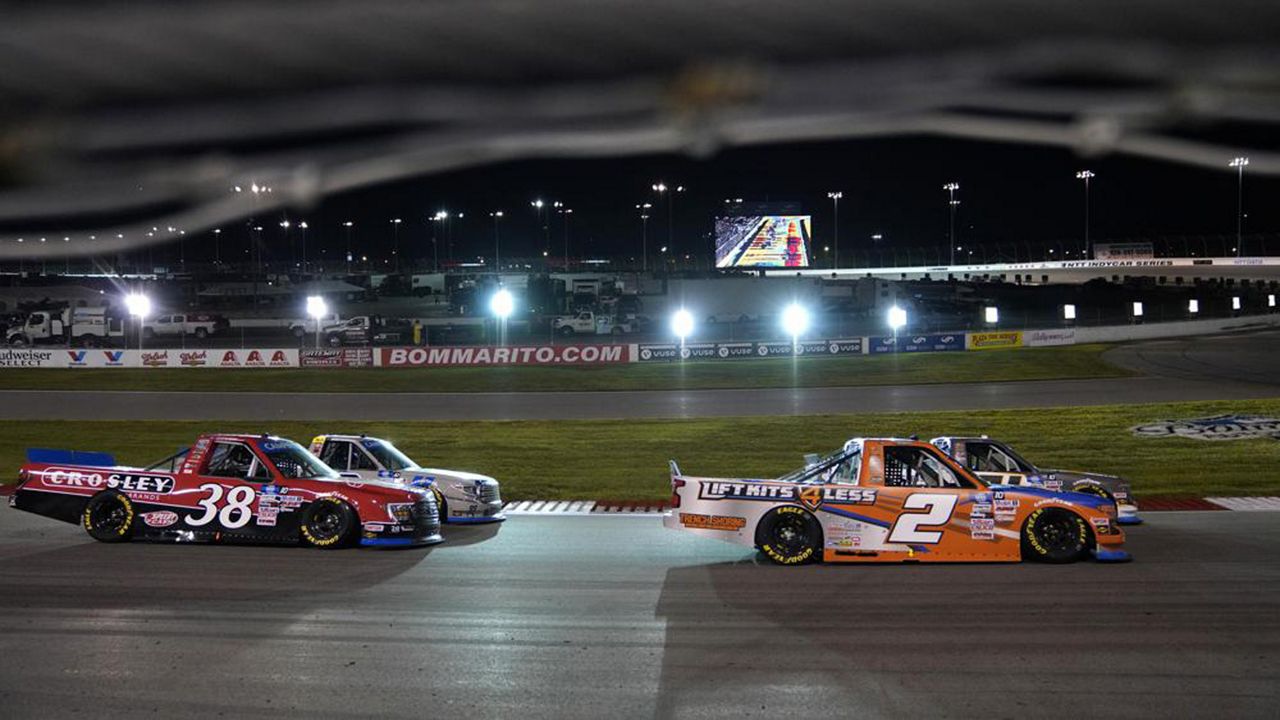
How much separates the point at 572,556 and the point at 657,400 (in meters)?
21.8

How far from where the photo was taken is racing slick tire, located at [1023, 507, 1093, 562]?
11688mm

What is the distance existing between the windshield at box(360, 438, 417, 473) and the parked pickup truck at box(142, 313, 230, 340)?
4327 centimetres

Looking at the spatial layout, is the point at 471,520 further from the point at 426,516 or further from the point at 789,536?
the point at 789,536

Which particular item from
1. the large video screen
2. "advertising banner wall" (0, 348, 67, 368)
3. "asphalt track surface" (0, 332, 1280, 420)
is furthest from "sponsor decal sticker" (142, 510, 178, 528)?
the large video screen

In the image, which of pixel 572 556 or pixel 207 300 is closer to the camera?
pixel 572 556

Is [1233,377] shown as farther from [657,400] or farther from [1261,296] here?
[1261,296]

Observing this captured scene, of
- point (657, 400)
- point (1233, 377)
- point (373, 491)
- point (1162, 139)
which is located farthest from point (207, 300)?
point (1162, 139)

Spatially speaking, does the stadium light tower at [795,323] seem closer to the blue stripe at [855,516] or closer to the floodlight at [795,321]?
the floodlight at [795,321]

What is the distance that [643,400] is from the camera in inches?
1332

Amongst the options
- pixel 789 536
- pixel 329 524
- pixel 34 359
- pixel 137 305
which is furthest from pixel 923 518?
pixel 137 305

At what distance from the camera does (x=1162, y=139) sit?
2662 mm

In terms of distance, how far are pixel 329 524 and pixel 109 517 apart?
106 inches

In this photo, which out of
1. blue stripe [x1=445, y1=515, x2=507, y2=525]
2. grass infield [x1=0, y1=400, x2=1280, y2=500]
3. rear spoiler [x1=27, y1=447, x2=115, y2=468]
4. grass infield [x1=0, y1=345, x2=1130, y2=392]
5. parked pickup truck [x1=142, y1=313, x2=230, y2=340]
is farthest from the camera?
parked pickup truck [x1=142, y1=313, x2=230, y2=340]

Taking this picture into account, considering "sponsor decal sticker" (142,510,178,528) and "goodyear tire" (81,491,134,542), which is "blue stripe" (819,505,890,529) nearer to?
"sponsor decal sticker" (142,510,178,528)
